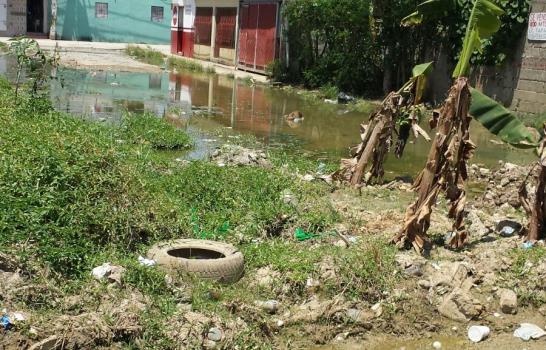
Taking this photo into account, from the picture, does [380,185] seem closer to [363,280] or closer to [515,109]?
[363,280]

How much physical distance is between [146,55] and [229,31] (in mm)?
5587

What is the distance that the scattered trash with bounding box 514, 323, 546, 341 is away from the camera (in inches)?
205

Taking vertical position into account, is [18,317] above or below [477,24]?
below

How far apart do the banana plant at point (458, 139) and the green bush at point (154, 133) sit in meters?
4.97

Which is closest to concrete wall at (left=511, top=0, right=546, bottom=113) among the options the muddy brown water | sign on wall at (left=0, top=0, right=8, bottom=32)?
the muddy brown water

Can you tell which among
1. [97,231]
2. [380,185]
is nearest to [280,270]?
[97,231]

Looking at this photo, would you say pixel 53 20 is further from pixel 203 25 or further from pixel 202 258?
pixel 202 258

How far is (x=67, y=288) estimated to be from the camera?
15.7 feet

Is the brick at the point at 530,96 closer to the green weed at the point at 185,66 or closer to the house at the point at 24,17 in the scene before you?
the green weed at the point at 185,66

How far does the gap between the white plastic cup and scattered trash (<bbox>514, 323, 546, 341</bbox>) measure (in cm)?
22

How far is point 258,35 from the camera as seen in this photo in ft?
85.9

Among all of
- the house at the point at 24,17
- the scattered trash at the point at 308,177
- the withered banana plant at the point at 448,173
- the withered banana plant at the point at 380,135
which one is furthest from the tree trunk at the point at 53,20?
the withered banana plant at the point at 448,173

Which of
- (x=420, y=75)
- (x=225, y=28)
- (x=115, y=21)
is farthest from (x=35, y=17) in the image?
(x=420, y=75)

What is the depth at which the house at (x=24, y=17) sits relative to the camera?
3850 cm
